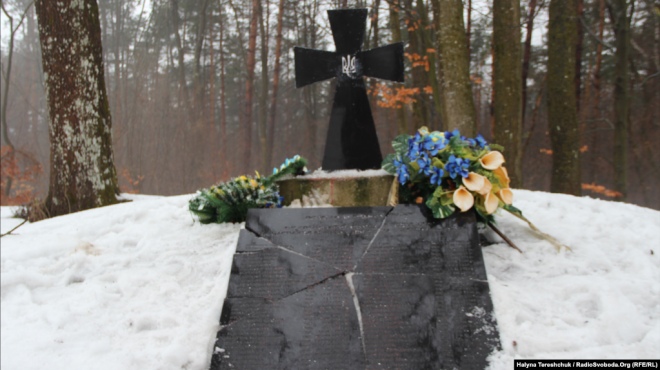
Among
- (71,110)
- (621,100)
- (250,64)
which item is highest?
(250,64)

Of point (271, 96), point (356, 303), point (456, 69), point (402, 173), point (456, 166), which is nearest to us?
point (356, 303)

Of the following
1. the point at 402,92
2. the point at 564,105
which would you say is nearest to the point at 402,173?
the point at 564,105

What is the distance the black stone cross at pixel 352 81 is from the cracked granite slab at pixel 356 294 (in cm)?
127

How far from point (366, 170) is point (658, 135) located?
→ 14.6 m

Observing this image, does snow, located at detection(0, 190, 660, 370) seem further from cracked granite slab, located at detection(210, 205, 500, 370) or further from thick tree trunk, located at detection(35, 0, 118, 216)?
thick tree trunk, located at detection(35, 0, 118, 216)

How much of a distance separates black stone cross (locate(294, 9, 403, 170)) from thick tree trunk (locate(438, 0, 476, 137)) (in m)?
2.56

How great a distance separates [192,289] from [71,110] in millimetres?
3713

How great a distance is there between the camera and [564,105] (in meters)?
8.38

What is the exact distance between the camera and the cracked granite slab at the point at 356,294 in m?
2.96

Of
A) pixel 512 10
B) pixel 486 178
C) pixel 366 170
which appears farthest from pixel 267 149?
pixel 486 178

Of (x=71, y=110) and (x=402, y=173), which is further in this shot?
(x=71, y=110)

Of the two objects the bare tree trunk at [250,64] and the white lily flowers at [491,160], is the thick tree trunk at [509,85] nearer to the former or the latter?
the white lily flowers at [491,160]

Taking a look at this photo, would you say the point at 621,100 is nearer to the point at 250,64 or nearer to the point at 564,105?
the point at 564,105

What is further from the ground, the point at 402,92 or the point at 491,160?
the point at 402,92
